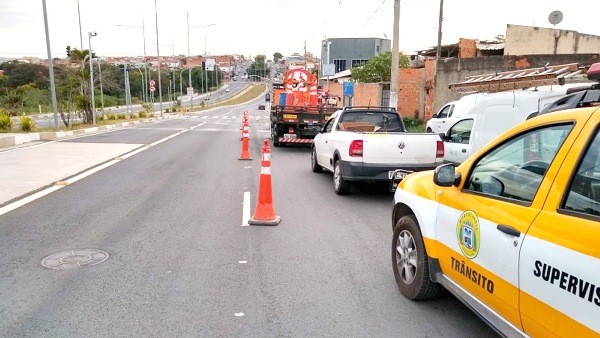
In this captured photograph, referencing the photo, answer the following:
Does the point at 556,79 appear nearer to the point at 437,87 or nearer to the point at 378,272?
the point at 378,272

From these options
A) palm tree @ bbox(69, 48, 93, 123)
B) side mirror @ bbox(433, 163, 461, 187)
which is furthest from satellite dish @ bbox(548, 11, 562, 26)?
palm tree @ bbox(69, 48, 93, 123)

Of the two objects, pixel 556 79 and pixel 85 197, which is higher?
pixel 556 79

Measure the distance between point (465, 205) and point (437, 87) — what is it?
22480 mm

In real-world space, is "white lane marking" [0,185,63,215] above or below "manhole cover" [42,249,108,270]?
above

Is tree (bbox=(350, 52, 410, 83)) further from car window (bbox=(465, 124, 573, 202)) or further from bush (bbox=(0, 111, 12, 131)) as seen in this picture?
car window (bbox=(465, 124, 573, 202))

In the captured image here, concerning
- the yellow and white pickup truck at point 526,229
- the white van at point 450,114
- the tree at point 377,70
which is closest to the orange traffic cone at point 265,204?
the yellow and white pickup truck at point 526,229

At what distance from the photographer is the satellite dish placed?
2602 cm

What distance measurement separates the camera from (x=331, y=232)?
21.2ft

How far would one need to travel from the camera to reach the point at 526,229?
2715 millimetres

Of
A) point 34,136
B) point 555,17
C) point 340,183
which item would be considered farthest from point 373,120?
point 555,17

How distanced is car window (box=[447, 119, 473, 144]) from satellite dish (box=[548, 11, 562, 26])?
1933cm

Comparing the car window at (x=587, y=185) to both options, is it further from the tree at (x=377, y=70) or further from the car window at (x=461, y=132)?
the tree at (x=377, y=70)

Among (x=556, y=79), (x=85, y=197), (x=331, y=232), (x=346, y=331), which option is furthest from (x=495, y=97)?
(x=85, y=197)

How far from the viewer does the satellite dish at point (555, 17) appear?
26025 millimetres
